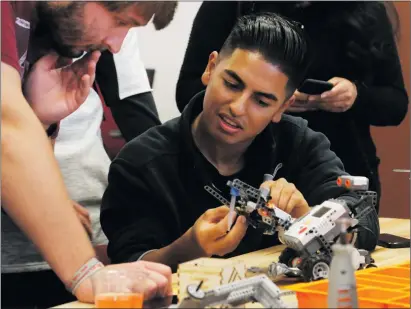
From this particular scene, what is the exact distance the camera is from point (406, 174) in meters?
1.73

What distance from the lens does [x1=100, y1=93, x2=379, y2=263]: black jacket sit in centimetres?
148

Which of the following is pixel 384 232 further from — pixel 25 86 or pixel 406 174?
pixel 25 86

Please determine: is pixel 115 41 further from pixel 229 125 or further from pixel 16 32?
pixel 229 125

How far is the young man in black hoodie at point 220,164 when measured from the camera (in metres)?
1.47

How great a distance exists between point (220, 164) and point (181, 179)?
4.3 inches

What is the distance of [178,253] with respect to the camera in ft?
4.80

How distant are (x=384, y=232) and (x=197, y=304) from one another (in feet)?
2.70

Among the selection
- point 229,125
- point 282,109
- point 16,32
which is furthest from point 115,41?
point 282,109

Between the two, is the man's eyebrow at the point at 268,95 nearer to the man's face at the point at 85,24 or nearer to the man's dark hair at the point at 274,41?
the man's dark hair at the point at 274,41

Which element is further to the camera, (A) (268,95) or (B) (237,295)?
(A) (268,95)

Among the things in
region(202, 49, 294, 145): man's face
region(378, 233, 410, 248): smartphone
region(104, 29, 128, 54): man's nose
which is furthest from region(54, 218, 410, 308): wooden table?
region(104, 29, 128, 54): man's nose

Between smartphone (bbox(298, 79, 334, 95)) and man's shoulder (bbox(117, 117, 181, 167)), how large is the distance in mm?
329

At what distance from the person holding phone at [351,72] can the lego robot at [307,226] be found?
314mm

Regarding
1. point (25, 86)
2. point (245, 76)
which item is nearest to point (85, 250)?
point (25, 86)
